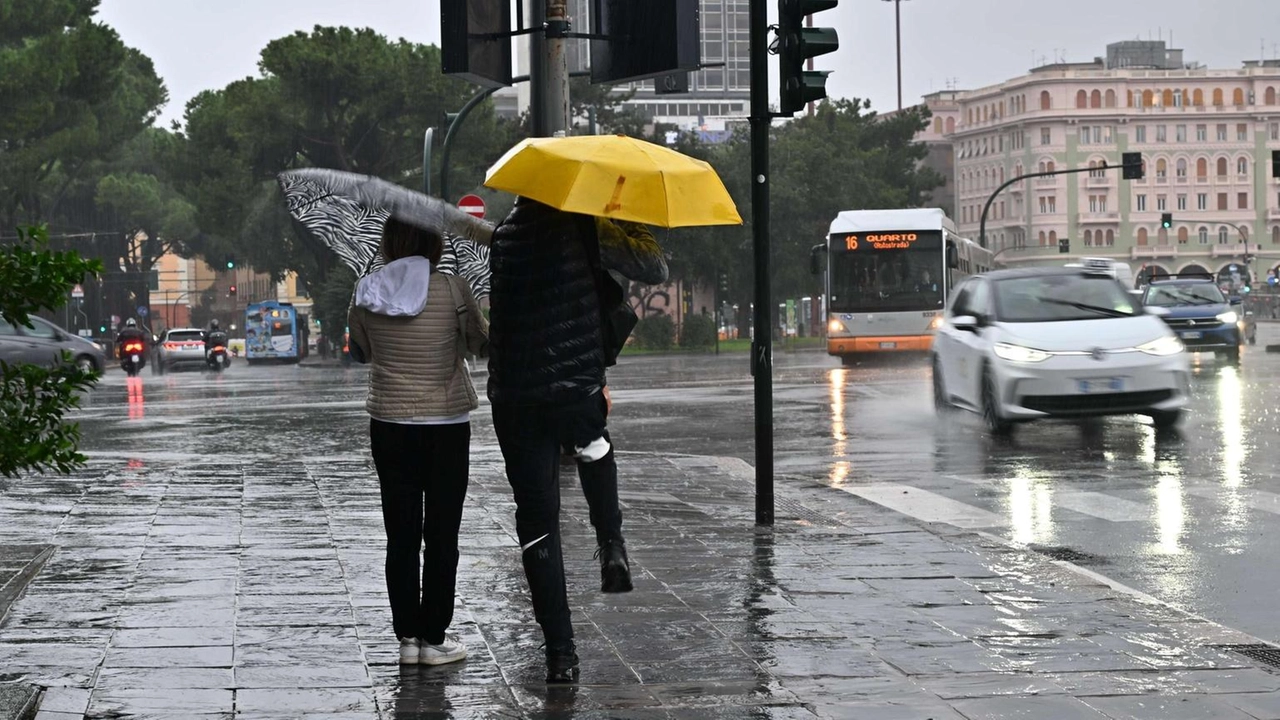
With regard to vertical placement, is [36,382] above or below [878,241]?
below

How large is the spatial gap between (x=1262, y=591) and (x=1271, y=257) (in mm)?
173169

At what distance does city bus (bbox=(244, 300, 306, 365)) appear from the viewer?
3014 inches

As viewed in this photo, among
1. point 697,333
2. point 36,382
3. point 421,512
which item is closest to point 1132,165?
point 697,333

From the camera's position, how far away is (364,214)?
748 cm

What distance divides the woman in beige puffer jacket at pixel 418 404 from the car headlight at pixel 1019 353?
1123 cm

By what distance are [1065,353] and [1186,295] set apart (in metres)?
20.2

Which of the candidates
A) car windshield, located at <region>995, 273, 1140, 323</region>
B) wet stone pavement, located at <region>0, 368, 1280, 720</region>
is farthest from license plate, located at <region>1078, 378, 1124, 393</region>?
wet stone pavement, located at <region>0, 368, 1280, 720</region>

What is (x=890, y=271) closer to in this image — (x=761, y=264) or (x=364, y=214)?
(x=761, y=264)

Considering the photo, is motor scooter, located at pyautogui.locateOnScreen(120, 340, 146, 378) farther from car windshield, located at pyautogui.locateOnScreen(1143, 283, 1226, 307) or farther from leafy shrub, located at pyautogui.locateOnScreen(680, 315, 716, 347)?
car windshield, located at pyautogui.locateOnScreen(1143, 283, 1226, 307)

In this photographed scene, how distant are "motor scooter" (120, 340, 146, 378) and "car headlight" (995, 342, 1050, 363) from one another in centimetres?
3903

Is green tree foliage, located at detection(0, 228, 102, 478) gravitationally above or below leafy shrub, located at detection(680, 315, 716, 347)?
above

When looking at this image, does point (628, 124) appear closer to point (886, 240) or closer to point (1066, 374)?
point (886, 240)

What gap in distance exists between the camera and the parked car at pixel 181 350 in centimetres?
5956

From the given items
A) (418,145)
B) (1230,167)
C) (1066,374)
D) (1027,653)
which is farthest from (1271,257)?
(1027,653)
